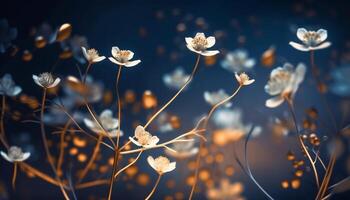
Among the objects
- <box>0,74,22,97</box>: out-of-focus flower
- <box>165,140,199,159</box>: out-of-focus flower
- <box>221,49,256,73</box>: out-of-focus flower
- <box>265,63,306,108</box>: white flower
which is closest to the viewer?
<box>265,63,306,108</box>: white flower

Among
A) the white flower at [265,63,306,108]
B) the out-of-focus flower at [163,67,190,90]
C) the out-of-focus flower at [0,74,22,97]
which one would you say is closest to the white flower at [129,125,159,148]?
the white flower at [265,63,306,108]

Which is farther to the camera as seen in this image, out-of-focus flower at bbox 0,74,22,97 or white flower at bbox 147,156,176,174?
out-of-focus flower at bbox 0,74,22,97

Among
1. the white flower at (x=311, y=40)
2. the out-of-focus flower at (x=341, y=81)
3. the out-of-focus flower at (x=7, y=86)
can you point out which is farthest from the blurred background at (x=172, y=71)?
the white flower at (x=311, y=40)

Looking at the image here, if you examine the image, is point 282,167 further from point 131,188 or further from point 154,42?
point 154,42

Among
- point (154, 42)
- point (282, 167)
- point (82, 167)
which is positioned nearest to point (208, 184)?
point (282, 167)

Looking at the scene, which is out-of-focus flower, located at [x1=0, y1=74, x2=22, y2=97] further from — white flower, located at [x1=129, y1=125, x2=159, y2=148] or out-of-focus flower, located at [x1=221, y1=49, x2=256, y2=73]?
out-of-focus flower, located at [x1=221, y1=49, x2=256, y2=73]

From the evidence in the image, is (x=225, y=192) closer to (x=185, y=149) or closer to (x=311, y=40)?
(x=185, y=149)
